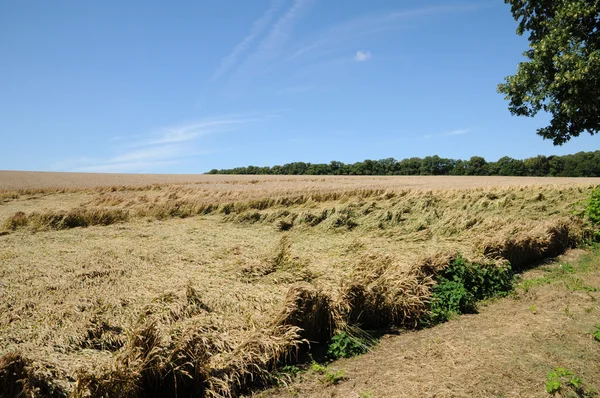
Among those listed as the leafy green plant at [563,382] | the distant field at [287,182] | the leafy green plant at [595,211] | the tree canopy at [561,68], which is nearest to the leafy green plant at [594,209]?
the leafy green plant at [595,211]

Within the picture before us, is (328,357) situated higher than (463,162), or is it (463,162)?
(463,162)

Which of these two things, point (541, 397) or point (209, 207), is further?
point (209, 207)

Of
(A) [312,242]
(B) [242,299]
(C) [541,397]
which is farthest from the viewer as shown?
(A) [312,242]

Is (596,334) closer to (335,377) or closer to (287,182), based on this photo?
(335,377)

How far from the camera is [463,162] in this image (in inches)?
2923

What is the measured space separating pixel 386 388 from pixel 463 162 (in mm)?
77297

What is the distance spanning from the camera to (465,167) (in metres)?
72.5

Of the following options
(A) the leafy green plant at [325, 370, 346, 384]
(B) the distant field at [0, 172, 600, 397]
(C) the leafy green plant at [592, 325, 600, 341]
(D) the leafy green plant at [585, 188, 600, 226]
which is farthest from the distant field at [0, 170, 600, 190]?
(A) the leafy green plant at [325, 370, 346, 384]

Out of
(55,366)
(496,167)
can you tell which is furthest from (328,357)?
(496,167)

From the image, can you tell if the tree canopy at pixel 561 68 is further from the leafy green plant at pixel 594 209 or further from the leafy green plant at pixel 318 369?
the leafy green plant at pixel 318 369

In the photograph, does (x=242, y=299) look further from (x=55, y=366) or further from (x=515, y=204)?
(x=515, y=204)

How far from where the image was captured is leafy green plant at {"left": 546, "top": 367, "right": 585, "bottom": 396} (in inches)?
154

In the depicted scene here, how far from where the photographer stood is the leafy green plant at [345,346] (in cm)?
493

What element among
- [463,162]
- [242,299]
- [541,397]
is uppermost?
[463,162]
